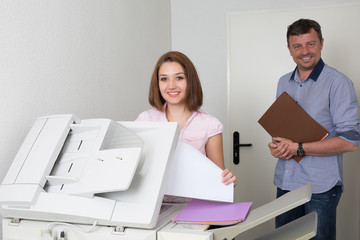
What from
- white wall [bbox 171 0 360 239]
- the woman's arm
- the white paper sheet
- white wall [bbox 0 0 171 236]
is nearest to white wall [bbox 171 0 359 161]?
white wall [bbox 171 0 360 239]

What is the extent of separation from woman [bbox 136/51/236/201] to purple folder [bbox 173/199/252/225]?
1.35 feet

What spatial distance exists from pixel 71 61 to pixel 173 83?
20.1 inches

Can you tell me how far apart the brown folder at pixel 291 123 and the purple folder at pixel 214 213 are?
2.81 feet

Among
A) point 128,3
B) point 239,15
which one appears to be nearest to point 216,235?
point 128,3

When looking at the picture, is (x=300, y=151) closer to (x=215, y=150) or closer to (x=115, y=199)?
(x=215, y=150)

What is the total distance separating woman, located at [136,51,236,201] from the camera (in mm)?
1399

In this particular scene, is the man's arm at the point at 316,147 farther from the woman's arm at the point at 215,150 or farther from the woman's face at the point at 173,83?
the woman's face at the point at 173,83

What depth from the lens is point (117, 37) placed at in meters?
2.02

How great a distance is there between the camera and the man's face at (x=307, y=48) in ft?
5.79

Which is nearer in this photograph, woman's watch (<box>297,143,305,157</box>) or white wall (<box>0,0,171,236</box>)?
white wall (<box>0,0,171,236</box>)

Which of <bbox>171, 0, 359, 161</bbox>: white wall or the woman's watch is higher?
<bbox>171, 0, 359, 161</bbox>: white wall

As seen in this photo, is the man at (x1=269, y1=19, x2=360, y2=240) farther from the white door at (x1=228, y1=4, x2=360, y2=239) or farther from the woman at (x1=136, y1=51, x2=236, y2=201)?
the white door at (x1=228, y1=4, x2=360, y2=239)

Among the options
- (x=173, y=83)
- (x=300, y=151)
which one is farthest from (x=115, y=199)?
(x=300, y=151)

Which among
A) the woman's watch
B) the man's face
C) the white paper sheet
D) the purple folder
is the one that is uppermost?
the man's face
